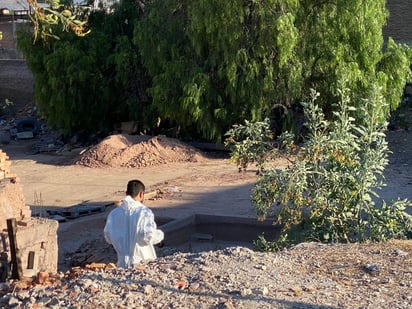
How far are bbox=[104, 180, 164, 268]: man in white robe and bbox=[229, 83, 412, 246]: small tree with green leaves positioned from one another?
185 centimetres

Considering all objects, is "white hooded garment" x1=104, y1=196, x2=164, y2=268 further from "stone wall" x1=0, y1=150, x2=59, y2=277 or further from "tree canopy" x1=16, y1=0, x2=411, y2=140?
"tree canopy" x1=16, y1=0, x2=411, y2=140

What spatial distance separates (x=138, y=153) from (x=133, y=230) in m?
12.5

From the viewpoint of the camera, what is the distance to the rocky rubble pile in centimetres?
512

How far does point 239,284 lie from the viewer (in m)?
5.37

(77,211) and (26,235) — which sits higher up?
(26,235)

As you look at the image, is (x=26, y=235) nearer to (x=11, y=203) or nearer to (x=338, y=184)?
(x=11, y=203)

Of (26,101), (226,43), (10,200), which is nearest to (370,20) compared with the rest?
(226,43)

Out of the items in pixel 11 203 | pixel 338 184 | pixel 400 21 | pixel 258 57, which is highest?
pixel 400 21

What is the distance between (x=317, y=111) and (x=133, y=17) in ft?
46.9

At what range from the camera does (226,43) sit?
18.0 m

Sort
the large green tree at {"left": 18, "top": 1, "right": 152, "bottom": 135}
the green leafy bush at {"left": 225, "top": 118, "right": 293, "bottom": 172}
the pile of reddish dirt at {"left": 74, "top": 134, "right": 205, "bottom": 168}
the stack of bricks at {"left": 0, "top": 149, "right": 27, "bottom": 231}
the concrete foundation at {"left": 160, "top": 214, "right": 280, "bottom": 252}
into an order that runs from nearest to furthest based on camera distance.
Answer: the green leafy bush at {"left": 225, "top": 118, "right": 293, "bottom": 172}
the stack of bricks at {"left": 0, "top": 149, "right": 27, "bottom": 231}
the concrete foundation at {"left": 160, "top": 214, "right": 280, "bottom": 252}
the pile of reddish dirt at {"left": 74, "top": 134, "right": 205, "bottom": 168}
the large green tree at {"left": 18, "top": 1, "right": 152, "bottom": 135}

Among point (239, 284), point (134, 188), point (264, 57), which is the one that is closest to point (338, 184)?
point (134, 188)

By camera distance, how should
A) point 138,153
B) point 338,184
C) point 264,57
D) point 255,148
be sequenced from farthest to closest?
1. point 138,153
2. point 264,57
3. point 255,148
4. point 338,184

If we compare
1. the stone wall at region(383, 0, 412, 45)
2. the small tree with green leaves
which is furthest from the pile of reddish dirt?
the small tree with green leaves
